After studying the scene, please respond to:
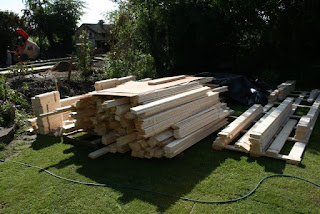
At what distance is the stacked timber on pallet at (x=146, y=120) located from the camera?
14.7 feet

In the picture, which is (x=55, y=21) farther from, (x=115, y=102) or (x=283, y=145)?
(x=283, y=145)

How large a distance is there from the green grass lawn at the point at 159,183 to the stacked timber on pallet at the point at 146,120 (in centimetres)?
28

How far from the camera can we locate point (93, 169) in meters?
4.57

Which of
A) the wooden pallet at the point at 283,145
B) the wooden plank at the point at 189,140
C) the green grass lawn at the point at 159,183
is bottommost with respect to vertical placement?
the green grass lawn at the point at 159,183

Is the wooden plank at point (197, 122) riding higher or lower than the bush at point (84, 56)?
lower

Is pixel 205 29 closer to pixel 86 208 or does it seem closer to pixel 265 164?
pixel 265 164

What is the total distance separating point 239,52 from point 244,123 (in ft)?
23.3

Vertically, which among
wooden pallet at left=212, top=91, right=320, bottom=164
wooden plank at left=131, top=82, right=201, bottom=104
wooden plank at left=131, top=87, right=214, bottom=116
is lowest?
wooden pallet at left=212, top=91, right=320, bottom=164

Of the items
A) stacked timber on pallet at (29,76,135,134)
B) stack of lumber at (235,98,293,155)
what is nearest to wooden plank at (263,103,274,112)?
stack of lumber at (235,98,293,155)

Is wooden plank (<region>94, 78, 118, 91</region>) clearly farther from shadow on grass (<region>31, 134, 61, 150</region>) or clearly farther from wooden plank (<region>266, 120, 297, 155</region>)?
wooden plank (<region>266, 120, 297, 155</region>)

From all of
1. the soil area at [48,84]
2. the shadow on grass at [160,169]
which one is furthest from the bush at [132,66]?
the shadow on grass at [160,169]

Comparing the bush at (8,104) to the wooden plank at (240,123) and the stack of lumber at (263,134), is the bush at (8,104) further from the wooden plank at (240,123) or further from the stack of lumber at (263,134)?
the stack of lumber at (263,134)

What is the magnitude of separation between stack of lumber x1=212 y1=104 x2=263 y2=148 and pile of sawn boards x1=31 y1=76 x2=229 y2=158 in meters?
0.46

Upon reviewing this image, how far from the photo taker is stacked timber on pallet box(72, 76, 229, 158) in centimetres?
448
